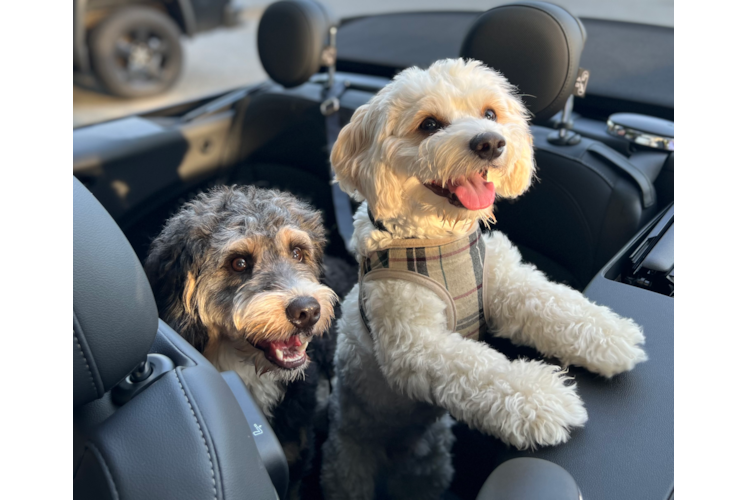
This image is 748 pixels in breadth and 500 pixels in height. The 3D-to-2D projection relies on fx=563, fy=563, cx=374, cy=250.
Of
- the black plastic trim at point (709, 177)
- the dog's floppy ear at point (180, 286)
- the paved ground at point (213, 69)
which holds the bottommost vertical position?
the paved ground at point (213, 69)

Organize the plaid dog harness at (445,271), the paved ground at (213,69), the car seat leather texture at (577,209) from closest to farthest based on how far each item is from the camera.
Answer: the plaid dog harness at (445,271)
the car seat leather texture at (577,209)
the paved ground at (213,69)

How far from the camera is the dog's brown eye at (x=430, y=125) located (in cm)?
161

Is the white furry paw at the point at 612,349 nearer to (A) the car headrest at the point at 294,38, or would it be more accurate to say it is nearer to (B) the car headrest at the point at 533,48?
(B) the car headrest at the point at 533,48

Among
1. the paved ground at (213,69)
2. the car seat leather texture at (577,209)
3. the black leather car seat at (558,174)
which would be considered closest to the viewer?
the black leather car seat at (558,174)

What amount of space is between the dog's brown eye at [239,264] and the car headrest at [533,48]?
3.42 feet

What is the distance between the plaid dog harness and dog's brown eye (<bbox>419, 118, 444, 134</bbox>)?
329mm

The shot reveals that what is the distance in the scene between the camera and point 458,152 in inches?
57.5

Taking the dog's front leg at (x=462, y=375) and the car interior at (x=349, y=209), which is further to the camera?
the dog's front leg at (x=462, y=375)

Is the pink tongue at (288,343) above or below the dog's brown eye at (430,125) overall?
below

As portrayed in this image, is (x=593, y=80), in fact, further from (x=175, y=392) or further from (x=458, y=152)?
(x=175, y=392)

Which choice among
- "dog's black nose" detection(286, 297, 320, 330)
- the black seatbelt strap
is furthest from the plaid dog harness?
the black seatbelt strap

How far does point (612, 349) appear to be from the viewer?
1.48m

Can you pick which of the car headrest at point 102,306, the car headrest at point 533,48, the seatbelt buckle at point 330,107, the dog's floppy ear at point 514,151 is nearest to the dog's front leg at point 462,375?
the dog's floppy ear at point 514,151
